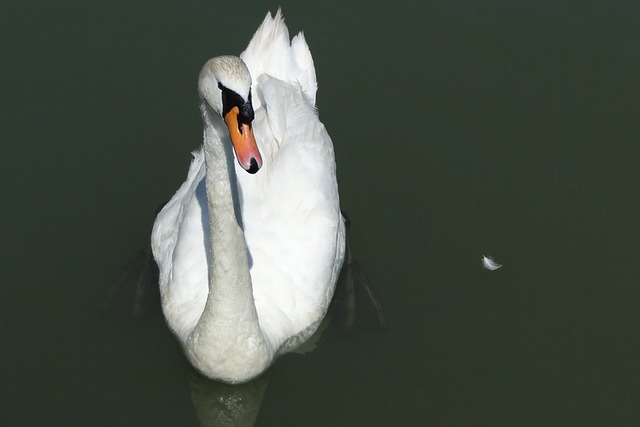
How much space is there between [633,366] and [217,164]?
3796 mm

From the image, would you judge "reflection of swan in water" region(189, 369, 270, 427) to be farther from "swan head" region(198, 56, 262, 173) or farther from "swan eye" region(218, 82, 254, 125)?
"swan eye" region(218, 82, 254, 125)

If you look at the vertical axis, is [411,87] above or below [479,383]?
above

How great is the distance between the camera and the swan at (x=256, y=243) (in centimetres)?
787

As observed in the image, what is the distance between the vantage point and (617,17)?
11.7m

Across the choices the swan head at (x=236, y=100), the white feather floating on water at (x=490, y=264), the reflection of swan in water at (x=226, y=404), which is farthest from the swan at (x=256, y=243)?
the white feather floating on water at (x=490, y=264)

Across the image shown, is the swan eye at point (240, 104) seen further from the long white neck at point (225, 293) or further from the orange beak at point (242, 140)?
the long white neck at point (225, 293)

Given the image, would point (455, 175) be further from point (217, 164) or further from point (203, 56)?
point (217, 164)

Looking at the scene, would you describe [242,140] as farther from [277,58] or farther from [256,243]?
[277,58]

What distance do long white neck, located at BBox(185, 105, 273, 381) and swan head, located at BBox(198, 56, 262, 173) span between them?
322 mm

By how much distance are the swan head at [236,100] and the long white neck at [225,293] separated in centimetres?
32

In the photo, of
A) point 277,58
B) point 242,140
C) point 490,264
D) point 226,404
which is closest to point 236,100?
point 242,140

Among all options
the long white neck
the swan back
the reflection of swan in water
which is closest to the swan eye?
the long white neck

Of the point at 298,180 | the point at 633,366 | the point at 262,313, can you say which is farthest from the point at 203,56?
the point at 633,366

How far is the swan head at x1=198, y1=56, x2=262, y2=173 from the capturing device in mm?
6605
